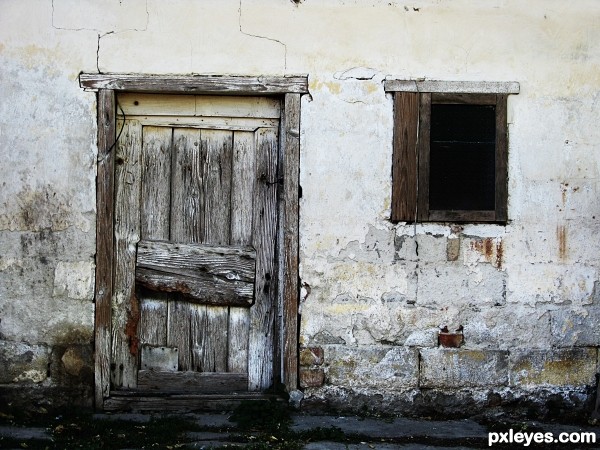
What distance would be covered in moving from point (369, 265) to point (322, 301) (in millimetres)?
395

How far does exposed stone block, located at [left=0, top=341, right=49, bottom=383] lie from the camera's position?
5.32 meters

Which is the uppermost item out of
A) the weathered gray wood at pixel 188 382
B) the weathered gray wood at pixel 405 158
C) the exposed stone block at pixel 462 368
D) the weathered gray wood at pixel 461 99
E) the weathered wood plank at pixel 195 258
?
the weathered gray wood at pixel 461 99

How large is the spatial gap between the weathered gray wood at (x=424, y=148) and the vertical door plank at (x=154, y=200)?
5.56 feet

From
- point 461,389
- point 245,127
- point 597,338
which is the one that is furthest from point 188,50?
point 597,338

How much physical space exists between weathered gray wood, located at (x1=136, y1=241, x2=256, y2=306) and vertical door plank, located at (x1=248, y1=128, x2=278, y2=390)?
0.16m

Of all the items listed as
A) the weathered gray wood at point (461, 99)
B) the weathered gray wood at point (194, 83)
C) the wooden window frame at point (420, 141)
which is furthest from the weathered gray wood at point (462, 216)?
the weathered gray wood at point (194, 83)

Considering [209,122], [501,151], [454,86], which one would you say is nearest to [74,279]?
[209,122]

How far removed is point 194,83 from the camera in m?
5.36

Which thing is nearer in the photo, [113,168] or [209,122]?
[113,168]

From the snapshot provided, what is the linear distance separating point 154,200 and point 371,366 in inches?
72.6

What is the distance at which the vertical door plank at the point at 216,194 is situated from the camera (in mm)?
5566

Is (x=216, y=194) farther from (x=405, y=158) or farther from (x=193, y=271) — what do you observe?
(x=405, y=158)

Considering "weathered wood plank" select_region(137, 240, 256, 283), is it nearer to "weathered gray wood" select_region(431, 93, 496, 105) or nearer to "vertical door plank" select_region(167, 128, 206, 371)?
"vertical door plank" select_region(167, 128, 206, 371)

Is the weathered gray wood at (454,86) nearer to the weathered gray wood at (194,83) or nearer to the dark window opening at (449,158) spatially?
the dark window opening at (449,158)
